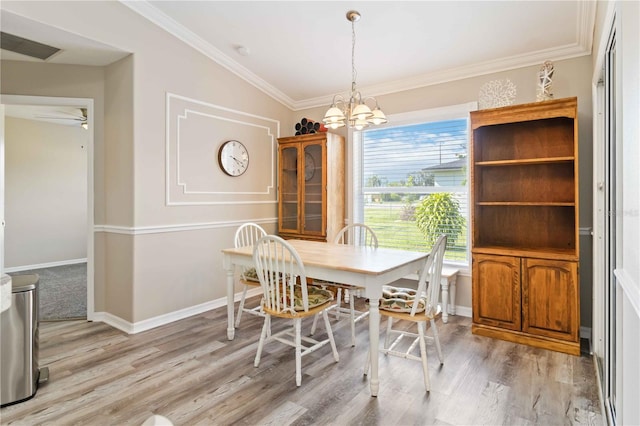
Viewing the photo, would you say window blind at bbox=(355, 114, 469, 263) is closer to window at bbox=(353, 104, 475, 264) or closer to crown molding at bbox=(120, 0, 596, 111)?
window at bbox=(353, 104, 475, 264)

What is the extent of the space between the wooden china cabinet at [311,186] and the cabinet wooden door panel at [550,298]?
2.15m

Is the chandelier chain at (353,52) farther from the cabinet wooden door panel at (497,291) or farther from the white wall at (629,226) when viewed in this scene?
the cabinet wooden door panel at (497,291)

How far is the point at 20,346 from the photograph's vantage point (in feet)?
7.11

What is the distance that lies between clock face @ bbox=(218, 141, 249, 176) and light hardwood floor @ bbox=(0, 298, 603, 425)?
1.85 meters

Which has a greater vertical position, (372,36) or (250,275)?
(372,36)

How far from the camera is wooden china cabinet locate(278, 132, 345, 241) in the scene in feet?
14.1

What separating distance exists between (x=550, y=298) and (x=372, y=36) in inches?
105

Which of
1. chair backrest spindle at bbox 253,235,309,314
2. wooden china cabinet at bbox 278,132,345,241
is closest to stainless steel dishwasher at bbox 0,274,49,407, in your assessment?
chair backrest spindle at bbox 253,235,309,314

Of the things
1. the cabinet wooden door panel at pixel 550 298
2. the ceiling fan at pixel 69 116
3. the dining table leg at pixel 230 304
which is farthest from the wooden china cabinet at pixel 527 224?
the ceiling fan at pixel 69 116

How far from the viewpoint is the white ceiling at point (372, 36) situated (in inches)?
109

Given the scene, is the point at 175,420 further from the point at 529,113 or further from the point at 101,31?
the point at 529,113

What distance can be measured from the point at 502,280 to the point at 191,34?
12.2 feet

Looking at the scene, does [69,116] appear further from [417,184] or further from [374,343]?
[374,343]

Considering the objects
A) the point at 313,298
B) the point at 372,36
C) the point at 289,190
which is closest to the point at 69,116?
the point at 289,190
